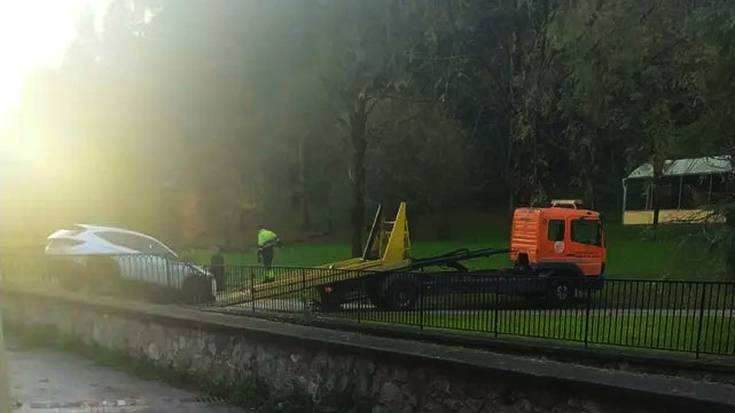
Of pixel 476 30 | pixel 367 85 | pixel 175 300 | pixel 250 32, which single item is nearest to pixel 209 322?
pixel 175 300

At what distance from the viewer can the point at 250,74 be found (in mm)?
16141

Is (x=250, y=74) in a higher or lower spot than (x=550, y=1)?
lower

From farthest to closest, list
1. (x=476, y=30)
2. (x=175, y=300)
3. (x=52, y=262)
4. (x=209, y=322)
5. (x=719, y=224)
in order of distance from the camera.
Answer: (x=476, y=30)
(x=52, y=262)
(x=175, y=300)
(x=719, y=224)
(x=209, y=322)

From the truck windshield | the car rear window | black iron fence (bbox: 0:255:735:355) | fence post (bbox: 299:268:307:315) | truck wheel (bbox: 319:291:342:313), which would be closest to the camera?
black iron fence (bbox: 0:255:735:355)

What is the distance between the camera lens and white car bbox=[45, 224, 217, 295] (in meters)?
12.9

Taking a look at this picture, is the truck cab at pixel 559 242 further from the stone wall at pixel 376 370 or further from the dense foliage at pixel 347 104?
the stone wall at pixel 376 370

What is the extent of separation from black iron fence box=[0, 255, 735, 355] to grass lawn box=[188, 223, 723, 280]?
1.58 meters

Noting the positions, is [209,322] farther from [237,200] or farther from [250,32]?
[237,200]

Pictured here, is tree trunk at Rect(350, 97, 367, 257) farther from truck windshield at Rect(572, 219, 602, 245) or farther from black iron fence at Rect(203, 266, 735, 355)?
black iron fence at Rect(203, 266, 735, 355)

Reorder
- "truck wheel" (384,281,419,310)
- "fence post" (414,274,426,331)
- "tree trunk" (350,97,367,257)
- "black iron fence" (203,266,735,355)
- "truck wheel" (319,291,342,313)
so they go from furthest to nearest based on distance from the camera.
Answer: "tree trunk" (350,97,367,257), "truck wheel" (319,291,342,313), "truck wheel" (384,281,419,310), "fence post" (414,274,426,331), "black iron fence" (203,266,735,355)

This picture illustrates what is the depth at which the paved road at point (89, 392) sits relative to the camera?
7652 mm

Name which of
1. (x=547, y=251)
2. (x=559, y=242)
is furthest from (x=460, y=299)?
(x=559, y=242)

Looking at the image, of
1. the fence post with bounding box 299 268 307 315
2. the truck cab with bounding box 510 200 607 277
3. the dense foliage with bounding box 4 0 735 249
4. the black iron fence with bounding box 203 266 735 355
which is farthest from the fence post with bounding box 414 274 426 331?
the truck cab with bounding box 510 200 607 277

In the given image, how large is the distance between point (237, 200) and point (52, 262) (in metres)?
26.8
